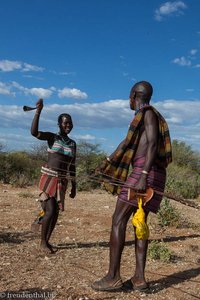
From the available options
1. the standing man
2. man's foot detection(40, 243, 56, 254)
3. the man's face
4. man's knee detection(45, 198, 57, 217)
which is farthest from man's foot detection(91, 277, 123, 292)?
the man's face

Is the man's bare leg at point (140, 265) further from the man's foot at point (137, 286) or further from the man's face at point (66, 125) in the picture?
the man's face at point (66, 125)

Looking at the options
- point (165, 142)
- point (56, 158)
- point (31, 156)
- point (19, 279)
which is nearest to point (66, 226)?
point (56, 158)

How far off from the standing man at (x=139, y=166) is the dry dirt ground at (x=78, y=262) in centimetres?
19

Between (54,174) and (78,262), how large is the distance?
3.90ft

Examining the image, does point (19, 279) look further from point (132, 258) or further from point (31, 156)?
point (31, 156)

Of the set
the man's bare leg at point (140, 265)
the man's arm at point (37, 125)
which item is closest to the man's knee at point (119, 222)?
the man's bare leg at point (140, 265)

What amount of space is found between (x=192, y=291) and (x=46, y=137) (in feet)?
8.57

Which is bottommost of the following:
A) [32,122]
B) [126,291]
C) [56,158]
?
[126,291]

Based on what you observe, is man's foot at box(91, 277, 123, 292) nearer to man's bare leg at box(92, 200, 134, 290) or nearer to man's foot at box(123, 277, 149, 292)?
man's bare leg at box(92, 200, 134, 290)

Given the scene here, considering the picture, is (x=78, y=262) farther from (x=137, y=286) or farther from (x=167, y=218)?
(x=167, y=218)

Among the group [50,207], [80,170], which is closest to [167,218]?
[50,207]

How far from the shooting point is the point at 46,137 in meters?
5.60

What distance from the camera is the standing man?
13.1ft

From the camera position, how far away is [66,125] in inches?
223
